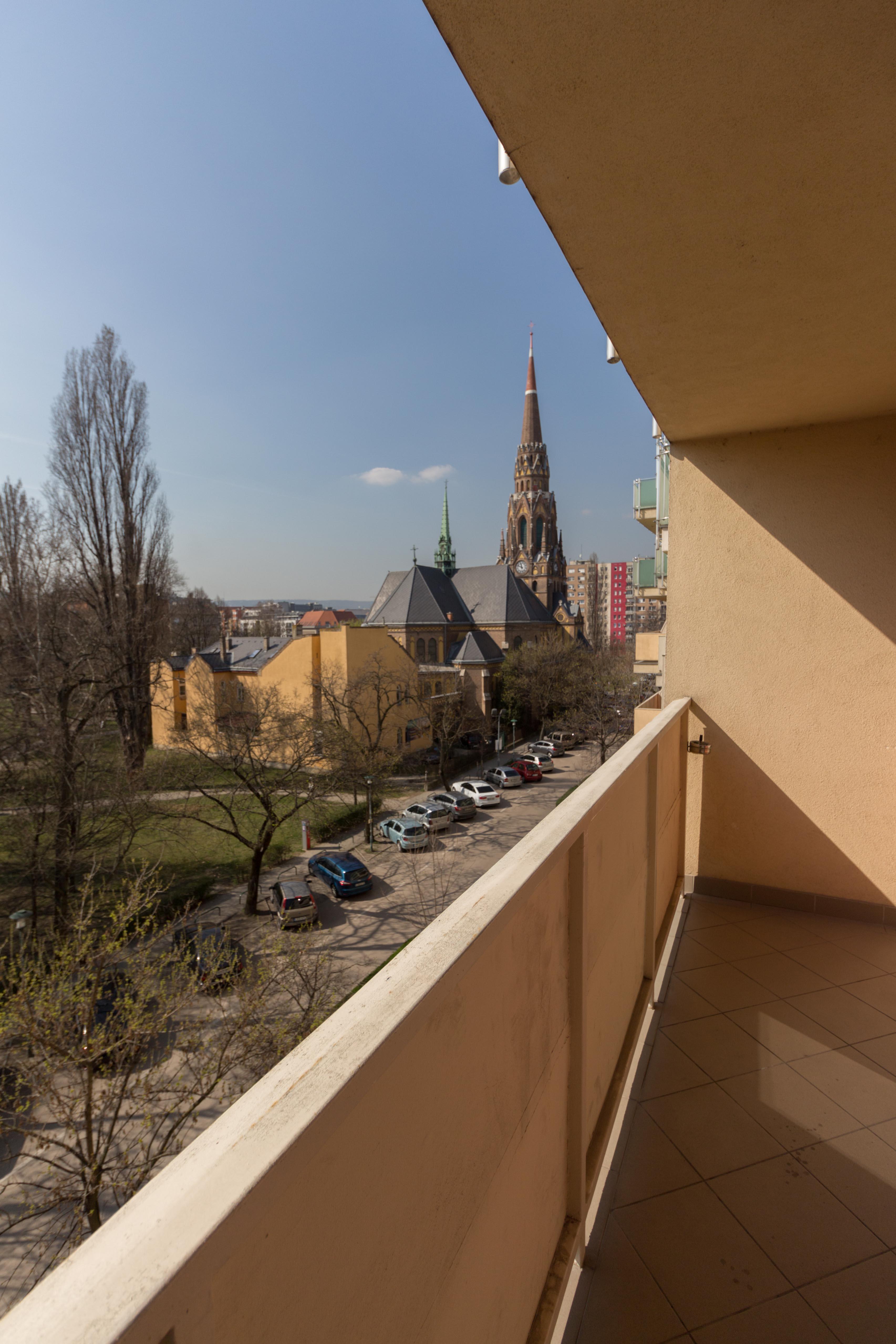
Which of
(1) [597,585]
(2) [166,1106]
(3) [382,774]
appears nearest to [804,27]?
(2) [166,1106]

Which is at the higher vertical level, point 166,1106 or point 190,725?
point 190,725

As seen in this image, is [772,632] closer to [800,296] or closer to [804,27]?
[800,296]

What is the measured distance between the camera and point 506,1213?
1099mm

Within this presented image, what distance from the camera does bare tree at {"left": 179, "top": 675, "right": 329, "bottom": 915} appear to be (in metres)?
13.6

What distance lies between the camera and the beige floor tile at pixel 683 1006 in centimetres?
256

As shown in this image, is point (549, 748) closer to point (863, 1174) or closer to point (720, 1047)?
point (720, 1047)

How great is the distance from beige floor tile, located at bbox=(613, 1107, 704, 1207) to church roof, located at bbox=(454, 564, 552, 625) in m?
36.3

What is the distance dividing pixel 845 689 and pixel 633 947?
216 cm

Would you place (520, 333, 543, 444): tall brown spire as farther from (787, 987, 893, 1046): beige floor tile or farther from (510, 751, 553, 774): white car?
(787, 987, 893, 1046): beige floor tile

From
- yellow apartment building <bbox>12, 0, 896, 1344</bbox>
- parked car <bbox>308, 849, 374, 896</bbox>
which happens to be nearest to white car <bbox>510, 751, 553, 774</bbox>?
parked car <bbox>308, 849, 374, 896</bbox>

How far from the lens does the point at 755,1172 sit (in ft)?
6.15

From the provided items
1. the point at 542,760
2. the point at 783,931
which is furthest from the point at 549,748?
the point at 783,931

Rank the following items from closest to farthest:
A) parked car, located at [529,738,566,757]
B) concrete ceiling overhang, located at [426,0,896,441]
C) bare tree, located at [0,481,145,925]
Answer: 1. concrete ceiling overhang, located at [426,0,896,441]
2. bare tree, located at [0,481,145,925]
3. parked car, located at [529,738,566,757]

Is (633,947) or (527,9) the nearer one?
(527,9)
